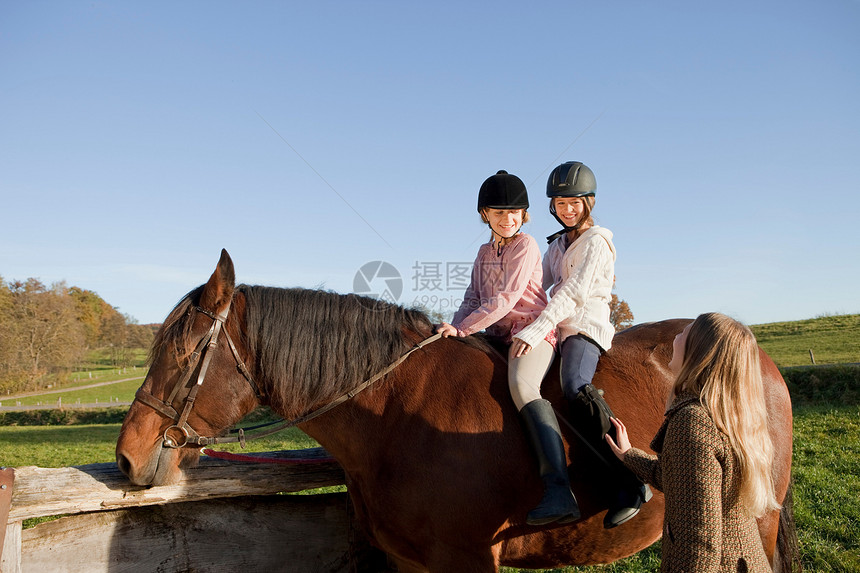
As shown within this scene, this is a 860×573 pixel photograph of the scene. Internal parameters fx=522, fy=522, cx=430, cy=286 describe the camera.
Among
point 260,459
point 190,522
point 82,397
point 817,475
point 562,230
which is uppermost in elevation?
point 562,230

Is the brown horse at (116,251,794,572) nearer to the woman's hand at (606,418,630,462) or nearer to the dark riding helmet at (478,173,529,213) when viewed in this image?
the woman's hand at (606,418,630,462)

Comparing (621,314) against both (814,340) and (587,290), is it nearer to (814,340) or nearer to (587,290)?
(814,340)

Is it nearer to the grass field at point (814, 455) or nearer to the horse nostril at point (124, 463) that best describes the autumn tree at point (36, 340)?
the grass field at point (814, 455)

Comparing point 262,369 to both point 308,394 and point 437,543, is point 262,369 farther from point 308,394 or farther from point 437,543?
point 437,543

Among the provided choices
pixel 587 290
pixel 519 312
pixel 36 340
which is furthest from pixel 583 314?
pixel 36 340

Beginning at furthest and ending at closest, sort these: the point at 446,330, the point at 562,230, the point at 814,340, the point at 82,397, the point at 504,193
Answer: the point at 82,397 → the point at 814,340 → the point at 562,230 → the point at 504,193 → the point at 446,330

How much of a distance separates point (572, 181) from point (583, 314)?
1007 millimetres

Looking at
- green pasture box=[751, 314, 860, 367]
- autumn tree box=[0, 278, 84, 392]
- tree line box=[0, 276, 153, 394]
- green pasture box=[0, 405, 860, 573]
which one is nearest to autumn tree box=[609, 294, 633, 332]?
green pasture box=[751, 314, 860, 367]

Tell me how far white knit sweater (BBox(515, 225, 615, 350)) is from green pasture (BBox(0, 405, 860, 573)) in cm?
297

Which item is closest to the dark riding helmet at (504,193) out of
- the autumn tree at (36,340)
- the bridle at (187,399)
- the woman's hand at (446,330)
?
the woman's hand at (446,330)

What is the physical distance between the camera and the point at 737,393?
2.41 metres

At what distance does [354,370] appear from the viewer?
317 centimetres

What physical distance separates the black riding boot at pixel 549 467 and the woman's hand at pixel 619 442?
0.28 metres

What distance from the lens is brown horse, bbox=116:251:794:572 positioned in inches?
117
